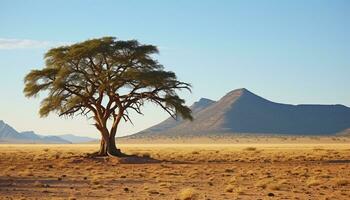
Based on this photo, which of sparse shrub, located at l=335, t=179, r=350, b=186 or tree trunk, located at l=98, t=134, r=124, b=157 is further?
tree trunk, located at l=98, t=134, r=124, b=157

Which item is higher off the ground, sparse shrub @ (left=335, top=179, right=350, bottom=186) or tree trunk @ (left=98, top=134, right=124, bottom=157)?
tree trunk @ (left=98, top=134, right=124, bottom=157)

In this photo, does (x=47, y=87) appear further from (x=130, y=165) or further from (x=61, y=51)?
(x=130, y=165)

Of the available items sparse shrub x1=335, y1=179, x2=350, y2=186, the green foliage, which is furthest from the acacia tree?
sparse shrub x1=335, y1=179, x2=350, y2=186

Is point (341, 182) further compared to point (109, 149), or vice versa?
point (109, 149)

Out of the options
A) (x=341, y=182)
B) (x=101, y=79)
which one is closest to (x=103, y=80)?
(x=101, y=79)

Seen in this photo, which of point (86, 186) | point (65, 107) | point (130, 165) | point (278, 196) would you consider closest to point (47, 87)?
point (65, 107)

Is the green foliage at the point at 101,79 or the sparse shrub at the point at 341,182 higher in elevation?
the green foliage at the point at 101,79

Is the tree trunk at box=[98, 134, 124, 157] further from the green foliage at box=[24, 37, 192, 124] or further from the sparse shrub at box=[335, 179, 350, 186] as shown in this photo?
the sparse shrub at box=[335, 179, 350, 186]

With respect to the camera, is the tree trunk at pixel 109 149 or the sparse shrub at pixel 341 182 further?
the tree trunk at pixel 109 149

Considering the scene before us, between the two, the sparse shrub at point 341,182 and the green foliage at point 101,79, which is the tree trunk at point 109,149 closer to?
the green foliage at point 101,79

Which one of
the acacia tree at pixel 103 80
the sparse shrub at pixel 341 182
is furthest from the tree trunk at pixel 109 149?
the sparse shrub at pixel 341 182

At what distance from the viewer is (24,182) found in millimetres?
28547

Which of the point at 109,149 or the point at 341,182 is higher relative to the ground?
the point at 109,149

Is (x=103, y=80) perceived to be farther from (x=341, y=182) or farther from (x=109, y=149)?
(x=341, y=182)
